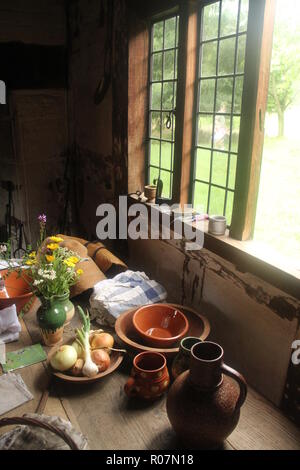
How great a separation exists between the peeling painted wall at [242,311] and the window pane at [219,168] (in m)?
0.44

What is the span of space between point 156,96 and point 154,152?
1.34 feet

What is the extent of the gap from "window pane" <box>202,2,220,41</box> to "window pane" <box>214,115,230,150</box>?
47 cm

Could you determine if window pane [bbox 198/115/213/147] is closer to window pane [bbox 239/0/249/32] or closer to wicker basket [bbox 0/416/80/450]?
window pane [bbox 239/0/249/32]

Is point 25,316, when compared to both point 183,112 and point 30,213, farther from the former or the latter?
point 30,213

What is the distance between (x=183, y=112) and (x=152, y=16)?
82cm

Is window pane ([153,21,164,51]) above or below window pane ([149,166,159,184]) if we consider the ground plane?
above

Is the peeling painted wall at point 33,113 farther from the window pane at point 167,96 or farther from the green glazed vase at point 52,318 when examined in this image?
the green glazed vase at point 52,318

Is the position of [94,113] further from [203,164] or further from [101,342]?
[101,342]

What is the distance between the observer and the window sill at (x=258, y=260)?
1.58m

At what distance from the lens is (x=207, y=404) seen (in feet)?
4.17

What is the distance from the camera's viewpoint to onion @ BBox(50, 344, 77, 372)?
5.46 ft

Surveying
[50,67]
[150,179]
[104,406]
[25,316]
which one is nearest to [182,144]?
[150,179]

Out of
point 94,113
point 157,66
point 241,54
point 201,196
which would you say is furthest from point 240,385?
point 94,113

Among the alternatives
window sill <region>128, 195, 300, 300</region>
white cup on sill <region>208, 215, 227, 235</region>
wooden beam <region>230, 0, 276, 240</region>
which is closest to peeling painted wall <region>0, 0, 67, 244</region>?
window sill <region>128, 195, 300, 300</region>
